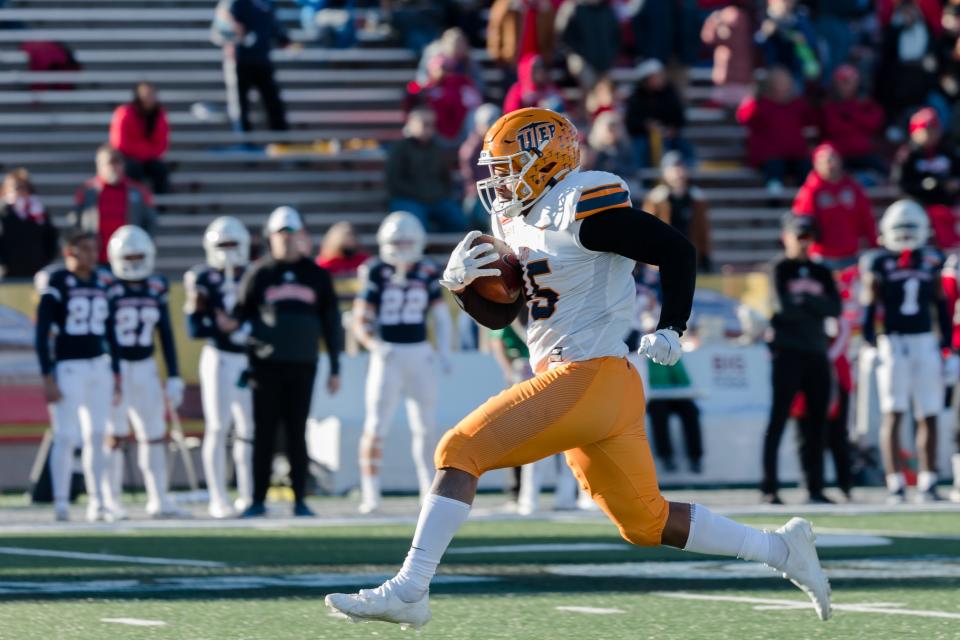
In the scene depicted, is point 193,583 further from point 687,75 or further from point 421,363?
point 687,75

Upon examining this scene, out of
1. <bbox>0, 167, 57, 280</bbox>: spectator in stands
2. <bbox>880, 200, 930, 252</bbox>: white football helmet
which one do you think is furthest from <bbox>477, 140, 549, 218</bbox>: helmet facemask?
<bbox>0, 167, 57, 280</bbox>: spectator in stands

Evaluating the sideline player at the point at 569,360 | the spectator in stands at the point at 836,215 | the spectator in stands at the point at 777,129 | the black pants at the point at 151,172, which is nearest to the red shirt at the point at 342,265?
the black pants at the point at 151,172

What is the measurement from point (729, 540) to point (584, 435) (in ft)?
2.04

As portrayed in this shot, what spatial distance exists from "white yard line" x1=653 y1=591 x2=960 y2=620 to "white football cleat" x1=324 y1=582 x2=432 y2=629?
1.64 meters

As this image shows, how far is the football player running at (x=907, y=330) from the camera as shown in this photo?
1182 centimetres

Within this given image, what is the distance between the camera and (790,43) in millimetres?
18125

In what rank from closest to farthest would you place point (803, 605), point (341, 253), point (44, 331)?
point (803, 605), point (44, 331), point (341, 253)

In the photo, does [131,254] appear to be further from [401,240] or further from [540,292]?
[540,292]

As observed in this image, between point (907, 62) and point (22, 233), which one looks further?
point (907, 62)

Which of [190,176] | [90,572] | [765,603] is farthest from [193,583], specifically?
[190,176]

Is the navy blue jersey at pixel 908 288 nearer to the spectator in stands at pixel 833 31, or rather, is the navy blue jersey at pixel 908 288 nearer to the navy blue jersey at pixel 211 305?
the navy blue jersey at pixel 211 305

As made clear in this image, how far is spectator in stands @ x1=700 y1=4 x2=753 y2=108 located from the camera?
17.9 metres

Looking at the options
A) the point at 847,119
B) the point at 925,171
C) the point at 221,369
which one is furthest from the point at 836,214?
the point at 221,369

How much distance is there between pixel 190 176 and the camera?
16703 millimetres
